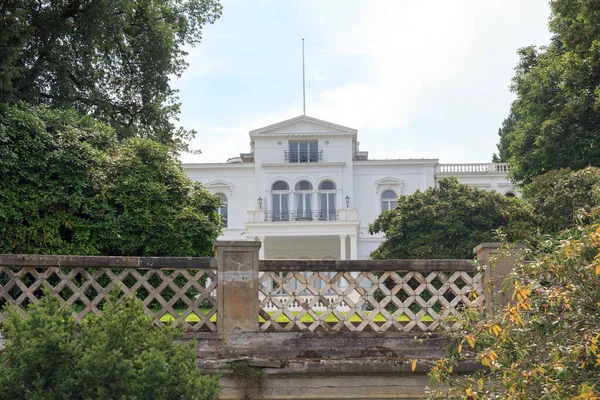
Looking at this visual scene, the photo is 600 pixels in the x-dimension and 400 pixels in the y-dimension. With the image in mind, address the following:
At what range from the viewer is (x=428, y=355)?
8.48 metres

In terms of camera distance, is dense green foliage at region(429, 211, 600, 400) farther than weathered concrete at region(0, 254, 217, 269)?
No

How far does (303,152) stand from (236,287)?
137ft

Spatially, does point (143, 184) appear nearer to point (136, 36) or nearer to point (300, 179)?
point (136, 36)

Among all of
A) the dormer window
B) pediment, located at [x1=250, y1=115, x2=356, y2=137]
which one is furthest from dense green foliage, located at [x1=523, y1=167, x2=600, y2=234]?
the dormer window

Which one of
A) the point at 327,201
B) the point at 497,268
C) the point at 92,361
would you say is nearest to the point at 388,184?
the point at 327,201

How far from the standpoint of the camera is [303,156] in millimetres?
49938

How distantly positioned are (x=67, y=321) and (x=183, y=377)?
1152 millimetres

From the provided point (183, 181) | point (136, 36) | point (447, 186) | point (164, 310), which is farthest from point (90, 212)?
point (447, 186)

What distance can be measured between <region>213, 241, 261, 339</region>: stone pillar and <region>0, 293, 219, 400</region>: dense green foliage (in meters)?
1.84

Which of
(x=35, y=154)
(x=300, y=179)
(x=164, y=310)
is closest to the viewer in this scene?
(x=164, y=310)

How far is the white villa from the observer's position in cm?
4809

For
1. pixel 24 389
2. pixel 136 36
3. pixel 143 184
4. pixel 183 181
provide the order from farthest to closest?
A: pixel 136 36 < pixel 183 181 < pixel 143 184 < pixel 24 389

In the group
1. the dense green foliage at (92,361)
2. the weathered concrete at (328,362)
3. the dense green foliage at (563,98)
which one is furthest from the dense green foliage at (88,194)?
the dense green foliage at (563,98)

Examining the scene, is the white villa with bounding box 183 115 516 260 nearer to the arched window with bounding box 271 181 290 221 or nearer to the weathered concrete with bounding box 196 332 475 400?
the arched window with bounding box 271 181 290 221
